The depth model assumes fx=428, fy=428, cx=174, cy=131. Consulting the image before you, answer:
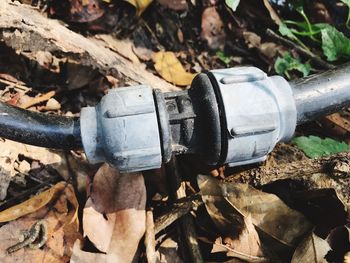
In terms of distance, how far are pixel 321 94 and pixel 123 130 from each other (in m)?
0.69

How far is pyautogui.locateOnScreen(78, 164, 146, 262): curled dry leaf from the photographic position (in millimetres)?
1469

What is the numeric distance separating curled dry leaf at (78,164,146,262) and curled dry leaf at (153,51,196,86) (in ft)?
1.92

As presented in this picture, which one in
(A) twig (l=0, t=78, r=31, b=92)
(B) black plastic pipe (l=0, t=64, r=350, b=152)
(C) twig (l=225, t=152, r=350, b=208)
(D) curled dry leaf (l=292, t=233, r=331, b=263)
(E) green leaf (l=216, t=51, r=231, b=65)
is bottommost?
(D) curled dry leaf (l=292, t=233, r=331, b=263)

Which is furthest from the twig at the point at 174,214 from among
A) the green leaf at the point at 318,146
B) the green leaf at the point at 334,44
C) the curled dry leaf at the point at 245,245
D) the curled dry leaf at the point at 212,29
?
the green leaf at the point at 334,44

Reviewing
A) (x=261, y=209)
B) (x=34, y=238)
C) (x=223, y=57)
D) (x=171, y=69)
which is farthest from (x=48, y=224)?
(x=223, y=57)

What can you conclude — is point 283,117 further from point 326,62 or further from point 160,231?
point 326,62

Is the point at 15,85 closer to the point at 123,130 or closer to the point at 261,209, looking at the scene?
the point at 123,130

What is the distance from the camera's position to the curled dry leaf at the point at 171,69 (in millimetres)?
1990

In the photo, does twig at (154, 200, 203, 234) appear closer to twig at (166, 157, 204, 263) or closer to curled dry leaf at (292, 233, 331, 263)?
twig at (166, 157, 204, 263)

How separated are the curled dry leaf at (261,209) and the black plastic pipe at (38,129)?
1.61ft

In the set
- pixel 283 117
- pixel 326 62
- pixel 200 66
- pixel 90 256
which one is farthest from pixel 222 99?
pixel 326 62

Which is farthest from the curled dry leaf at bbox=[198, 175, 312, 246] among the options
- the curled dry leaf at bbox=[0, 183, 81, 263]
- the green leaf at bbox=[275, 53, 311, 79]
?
the green leaf at bbox=[275, 53, 311, 79]

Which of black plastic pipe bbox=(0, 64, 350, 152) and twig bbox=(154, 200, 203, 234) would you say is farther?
twig bbox=(154, 200, 203, 234)

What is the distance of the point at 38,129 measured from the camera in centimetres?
133
